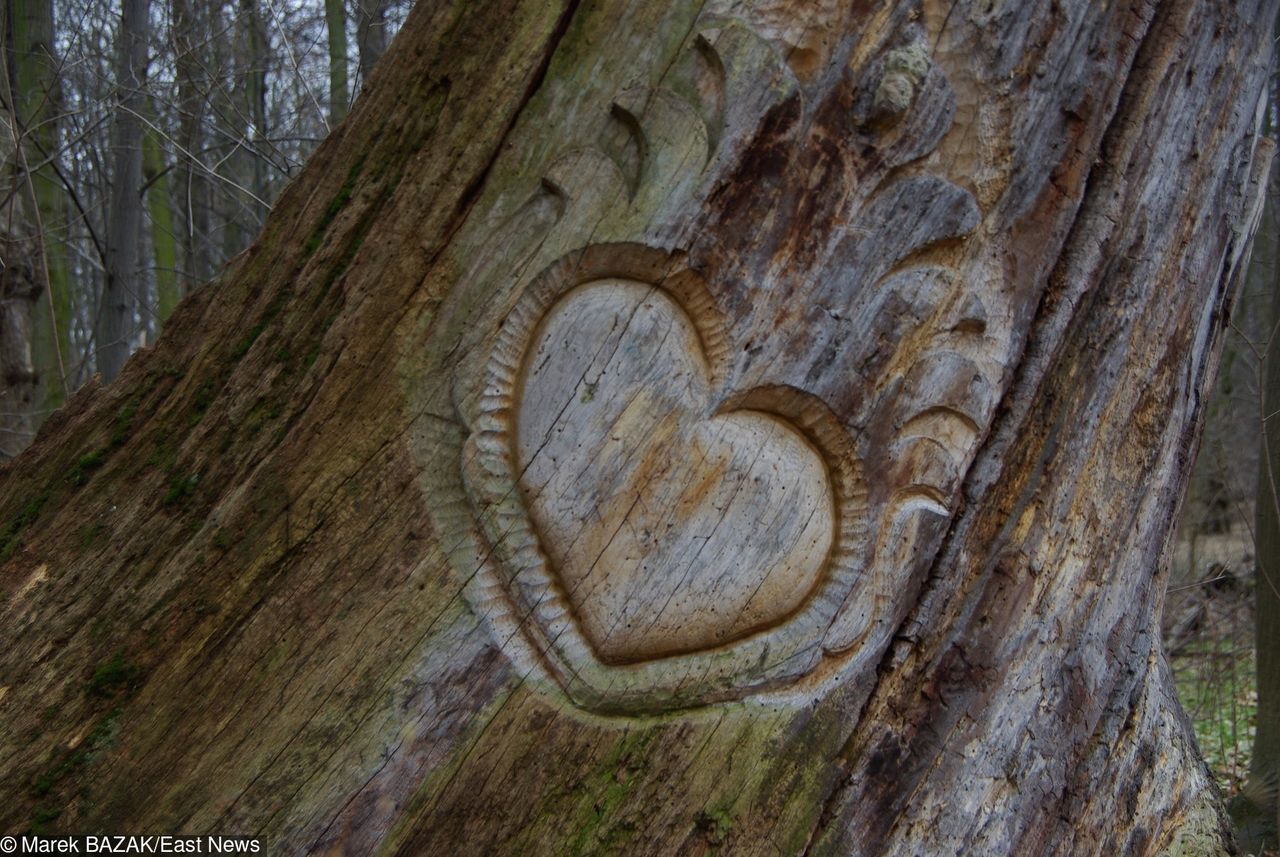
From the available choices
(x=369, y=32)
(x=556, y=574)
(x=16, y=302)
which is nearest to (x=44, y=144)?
(x=16, y=302)

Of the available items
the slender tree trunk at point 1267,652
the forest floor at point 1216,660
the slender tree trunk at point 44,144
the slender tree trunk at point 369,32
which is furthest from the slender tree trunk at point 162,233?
the forest floor at point 1216,660

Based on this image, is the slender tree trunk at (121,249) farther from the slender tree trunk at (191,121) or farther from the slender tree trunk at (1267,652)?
the slender tree trunk at (1267,652)

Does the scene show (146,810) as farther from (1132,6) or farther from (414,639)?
(1132,6)

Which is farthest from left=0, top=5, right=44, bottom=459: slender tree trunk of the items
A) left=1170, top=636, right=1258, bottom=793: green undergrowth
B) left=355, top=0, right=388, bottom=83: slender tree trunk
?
left=1170, top=636, right=1258, bottom=793: green undergrowth

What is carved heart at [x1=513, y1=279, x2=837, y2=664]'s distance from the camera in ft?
6.73

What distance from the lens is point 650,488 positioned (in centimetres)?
205

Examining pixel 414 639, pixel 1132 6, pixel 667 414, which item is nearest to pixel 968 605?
pixel 667 414

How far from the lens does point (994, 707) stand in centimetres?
228

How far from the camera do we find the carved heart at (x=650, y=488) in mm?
2053

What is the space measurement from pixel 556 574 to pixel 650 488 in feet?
0.83

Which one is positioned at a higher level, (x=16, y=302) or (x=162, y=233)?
(x=162, y=233)

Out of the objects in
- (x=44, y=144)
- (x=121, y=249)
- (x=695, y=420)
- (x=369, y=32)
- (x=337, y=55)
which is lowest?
(x=695, y=420)

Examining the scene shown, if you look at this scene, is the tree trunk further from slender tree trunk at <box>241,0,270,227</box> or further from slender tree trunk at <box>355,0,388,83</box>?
slender tree trunk at <box>241,0,270,227</box>

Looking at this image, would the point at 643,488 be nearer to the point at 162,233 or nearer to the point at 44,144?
the point at 44,144
